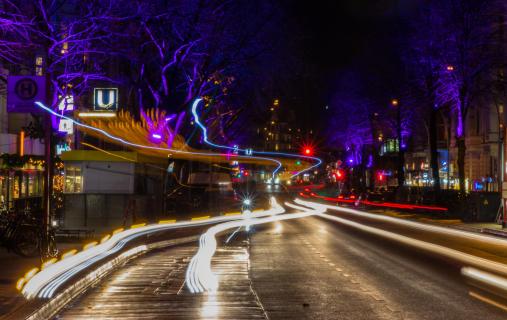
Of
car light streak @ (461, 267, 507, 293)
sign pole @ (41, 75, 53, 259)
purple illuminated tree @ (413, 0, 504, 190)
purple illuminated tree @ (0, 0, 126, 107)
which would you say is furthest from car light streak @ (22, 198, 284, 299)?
purple illuminated tree @ (413, 0, 504, 190)

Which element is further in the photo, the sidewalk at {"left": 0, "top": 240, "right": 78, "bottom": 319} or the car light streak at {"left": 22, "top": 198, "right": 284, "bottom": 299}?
the car light streak at {"left": 22, "top": 198, "right": 284, "bottom": 299}

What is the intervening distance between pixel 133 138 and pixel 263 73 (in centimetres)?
805

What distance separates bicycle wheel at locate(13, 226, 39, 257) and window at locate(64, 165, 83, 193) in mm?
12755

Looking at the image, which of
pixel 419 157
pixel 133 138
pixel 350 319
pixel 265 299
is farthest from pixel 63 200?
pixel 419 157

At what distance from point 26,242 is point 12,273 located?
3136mm

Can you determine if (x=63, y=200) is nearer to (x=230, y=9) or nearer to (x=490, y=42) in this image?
(x=230, y=9)

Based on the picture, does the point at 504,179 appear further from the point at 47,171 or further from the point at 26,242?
the point at 26,242

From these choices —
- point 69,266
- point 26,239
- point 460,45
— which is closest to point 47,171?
point 26,239

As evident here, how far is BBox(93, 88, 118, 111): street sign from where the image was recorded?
113 ft

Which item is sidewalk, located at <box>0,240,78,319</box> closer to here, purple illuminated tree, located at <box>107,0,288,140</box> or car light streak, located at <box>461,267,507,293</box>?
car light streak, located at <box>461,267,507,293</box>

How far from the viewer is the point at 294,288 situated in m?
12.6

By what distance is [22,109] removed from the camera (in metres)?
16.2

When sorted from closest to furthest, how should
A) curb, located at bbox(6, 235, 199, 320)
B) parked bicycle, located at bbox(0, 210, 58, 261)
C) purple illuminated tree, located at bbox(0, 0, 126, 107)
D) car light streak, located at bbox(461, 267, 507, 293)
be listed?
1. curb, located at bbox(6, 235, 199, 320)
2. car light streak, located at bbox(461, 267, 507, 293)
3. parked bicycle, located at bbox(0, 210, 58, 261)
4. purple illuminated tree, located at bbox(0, 0, 126, 107)

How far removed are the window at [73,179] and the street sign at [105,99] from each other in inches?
231
